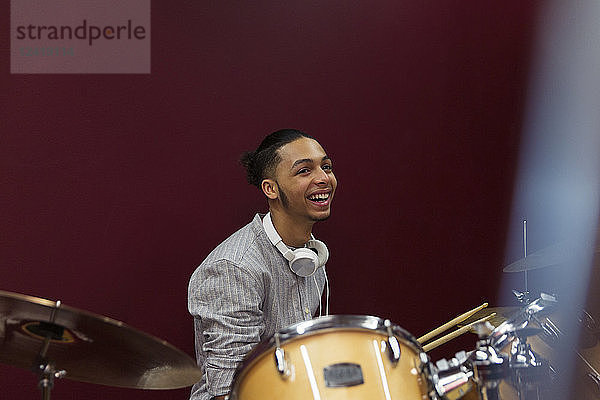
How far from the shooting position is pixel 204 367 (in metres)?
2.64

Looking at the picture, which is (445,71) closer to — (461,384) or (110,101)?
(110,101)

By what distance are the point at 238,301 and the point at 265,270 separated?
0.18 m

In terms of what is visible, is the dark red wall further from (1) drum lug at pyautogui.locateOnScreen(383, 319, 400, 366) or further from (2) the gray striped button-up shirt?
(1) drum lug at pyautogui.locateOnScreen(383, 319, 400, 366)

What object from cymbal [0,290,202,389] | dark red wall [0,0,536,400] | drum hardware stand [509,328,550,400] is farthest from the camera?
dark red wall [0,0,536,400]

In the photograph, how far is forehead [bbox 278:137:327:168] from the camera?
2.88 m

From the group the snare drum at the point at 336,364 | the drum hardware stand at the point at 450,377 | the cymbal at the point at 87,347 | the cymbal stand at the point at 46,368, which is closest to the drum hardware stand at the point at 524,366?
the drum hardware stand at the point at 450,377

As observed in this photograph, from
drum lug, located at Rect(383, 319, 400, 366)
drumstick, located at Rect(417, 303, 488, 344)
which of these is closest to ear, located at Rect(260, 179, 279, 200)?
drumstick, located at Rect(417, 303, 488, 344)

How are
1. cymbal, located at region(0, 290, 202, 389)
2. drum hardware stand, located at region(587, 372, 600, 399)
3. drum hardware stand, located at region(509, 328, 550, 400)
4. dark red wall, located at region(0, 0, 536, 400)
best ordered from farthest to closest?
dark red wall, located at region(0, 0, 536, 400), drum hardware stand, located at region(587, 372, 600, 399), drum hardware stand, located at region(509, 328, 550, 400), cymbal, located at region(0, 290, 202, 389)

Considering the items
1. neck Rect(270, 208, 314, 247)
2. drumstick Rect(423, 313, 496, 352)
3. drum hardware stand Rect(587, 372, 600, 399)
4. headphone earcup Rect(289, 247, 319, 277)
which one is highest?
neck Rect(270, 208, 314, 247)

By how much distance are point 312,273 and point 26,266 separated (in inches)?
47.1

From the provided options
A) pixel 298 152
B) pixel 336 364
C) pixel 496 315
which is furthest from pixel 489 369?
pixel 298 152

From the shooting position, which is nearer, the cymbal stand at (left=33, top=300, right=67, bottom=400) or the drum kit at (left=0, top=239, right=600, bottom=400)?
the drum kit at (left=0, top=239, right=600, bottom=400)

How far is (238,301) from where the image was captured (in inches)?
101

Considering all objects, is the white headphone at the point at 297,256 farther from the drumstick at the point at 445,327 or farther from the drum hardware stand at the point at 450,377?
the drum hardware stand at the point at 450,377
